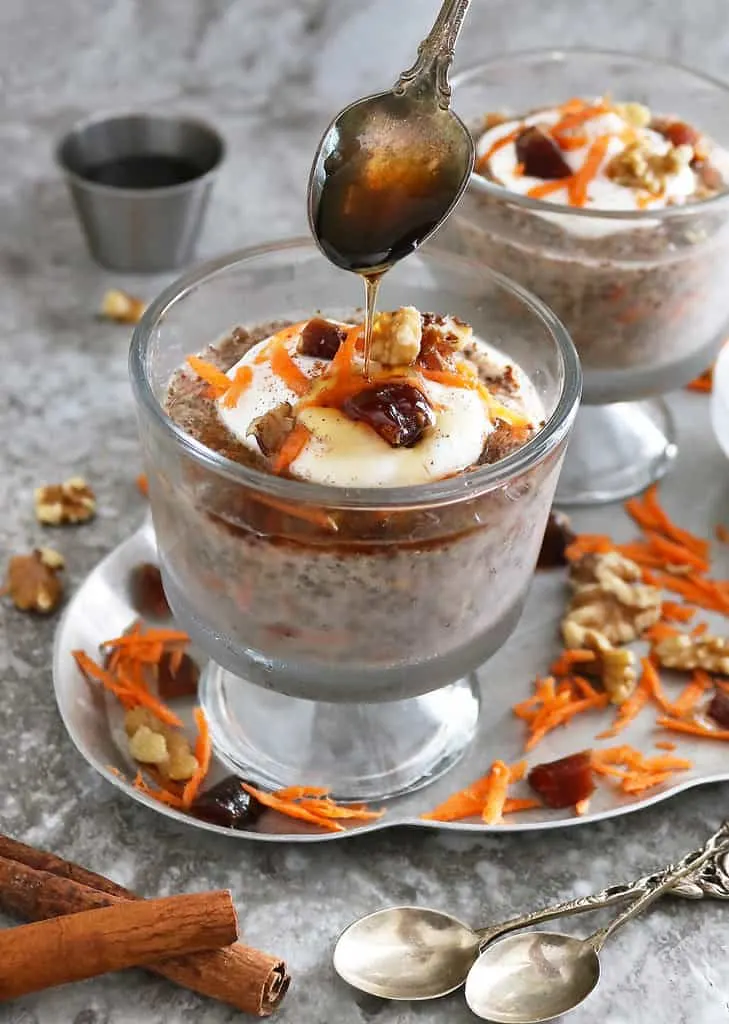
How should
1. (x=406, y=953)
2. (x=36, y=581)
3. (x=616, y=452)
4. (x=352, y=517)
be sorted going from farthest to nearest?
(x=616, y=452) < (x=36, y=581) < (x=406, y=953) < (x=352, y=517)

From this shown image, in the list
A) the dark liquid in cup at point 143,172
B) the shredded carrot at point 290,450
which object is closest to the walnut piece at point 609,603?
the shredded carrot at point 290,450

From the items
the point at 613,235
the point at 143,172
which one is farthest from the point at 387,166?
the point at 143,172

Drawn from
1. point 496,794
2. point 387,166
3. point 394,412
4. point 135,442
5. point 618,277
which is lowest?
point 135,442

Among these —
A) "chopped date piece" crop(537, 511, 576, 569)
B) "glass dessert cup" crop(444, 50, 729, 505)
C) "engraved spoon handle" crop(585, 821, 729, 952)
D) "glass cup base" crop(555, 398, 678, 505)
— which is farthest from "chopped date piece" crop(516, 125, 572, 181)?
"engraved spoon handle" crop(585, 821, 729, 952)

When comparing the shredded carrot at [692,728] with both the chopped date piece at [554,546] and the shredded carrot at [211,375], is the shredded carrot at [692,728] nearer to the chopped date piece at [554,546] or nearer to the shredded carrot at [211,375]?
the chopped date piece at [554,546]

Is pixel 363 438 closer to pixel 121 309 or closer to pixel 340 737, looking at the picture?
pixel 340 737

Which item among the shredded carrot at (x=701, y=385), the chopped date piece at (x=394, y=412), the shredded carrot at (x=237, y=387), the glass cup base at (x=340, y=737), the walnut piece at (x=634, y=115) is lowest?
the glass cup base at (x=340, y=737)

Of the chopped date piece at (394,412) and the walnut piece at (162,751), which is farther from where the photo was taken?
the walnut piece at (162,751)

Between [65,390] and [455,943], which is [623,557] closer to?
[455,943]
